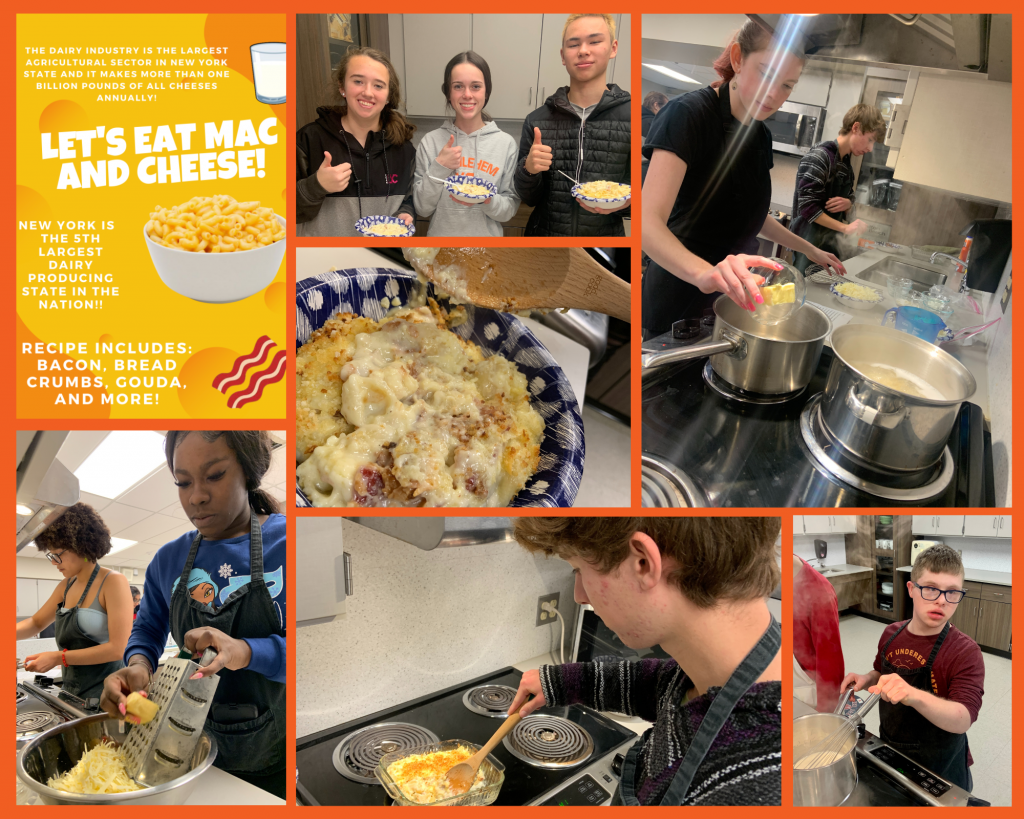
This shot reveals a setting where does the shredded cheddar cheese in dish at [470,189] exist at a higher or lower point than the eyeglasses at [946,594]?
higher

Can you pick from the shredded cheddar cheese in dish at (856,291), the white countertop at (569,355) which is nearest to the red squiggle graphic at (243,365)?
the white countertop at (569,355)

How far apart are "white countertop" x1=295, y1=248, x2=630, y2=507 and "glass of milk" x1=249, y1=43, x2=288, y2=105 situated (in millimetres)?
251

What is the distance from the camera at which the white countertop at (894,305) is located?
107 cm

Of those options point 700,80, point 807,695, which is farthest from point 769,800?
point 700,80

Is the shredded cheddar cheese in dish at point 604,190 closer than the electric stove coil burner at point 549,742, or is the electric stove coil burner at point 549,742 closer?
the shredded cheddar cheese in dish at point 604,190

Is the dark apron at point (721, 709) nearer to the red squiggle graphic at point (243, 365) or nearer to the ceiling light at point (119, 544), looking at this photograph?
the red squiggle graphic at point (243, 365)

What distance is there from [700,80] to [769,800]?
3.98ft

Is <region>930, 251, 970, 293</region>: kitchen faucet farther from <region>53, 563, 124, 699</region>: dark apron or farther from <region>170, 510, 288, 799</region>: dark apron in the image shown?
<region>53, 563, 124, 699</region>: dark apron

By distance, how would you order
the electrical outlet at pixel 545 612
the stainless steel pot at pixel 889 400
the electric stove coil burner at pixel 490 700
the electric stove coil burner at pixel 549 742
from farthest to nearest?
the electrical outlet at pixel 545 612 → the electric stove coil burner at pixel 490 700 → the electric stove coil burner at pixel 549 742 → the stainless steel pot at pixel 889 400

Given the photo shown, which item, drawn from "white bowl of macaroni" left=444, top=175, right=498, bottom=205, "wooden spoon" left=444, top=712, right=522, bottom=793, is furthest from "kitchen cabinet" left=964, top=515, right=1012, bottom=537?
"white bowl of macaroni" left=444, top=175, right=498, bottom=205

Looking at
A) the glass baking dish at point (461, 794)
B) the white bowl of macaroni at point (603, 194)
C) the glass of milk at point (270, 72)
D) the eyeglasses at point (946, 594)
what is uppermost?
the glass of milk at point (270, 72)

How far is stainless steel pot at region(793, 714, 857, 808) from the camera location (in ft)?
3.48

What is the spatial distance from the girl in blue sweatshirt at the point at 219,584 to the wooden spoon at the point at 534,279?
0.53m

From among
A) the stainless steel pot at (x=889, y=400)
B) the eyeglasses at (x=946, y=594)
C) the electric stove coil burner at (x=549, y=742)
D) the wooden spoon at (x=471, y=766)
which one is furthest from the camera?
the electric stove coil burner at (x=549, y=742)
